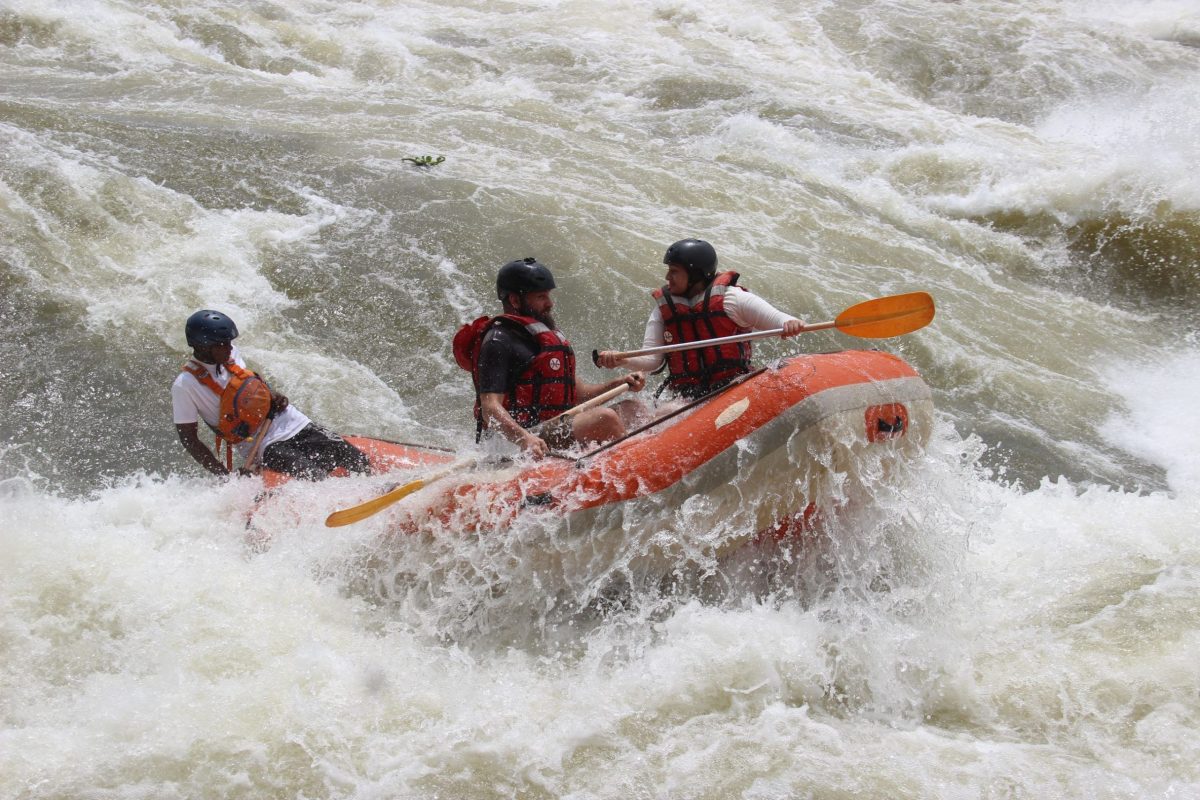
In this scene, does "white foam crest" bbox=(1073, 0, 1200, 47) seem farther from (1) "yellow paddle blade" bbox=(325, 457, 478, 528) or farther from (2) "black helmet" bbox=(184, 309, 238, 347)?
(2) "black helmet" bbox=(184, 309, 238, 347)

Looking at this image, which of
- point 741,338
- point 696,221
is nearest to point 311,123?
point 696,221

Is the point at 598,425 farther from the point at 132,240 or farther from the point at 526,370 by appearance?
the point at 132,240

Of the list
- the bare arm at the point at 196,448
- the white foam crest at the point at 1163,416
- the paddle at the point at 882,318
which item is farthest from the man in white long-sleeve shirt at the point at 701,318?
the white foam crest at the point at 1163,416

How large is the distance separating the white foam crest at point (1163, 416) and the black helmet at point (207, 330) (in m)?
5.48

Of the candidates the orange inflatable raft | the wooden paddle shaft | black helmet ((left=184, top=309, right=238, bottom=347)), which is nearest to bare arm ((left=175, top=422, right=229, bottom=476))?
black helmet ((left=184, top=309, right=238, bottom=347))

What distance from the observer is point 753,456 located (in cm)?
408

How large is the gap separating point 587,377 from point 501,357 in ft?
8.07

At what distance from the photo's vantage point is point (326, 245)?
26.2ft

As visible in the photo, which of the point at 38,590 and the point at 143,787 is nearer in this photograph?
the point at 143,787

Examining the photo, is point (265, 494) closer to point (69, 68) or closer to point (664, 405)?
point (664, 405)

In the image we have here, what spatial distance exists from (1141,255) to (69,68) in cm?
1128

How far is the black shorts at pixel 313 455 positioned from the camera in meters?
4.99

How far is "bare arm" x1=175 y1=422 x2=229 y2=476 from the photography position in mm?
4746

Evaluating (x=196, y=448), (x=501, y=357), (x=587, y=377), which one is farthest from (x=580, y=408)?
(x=587, y=377)
